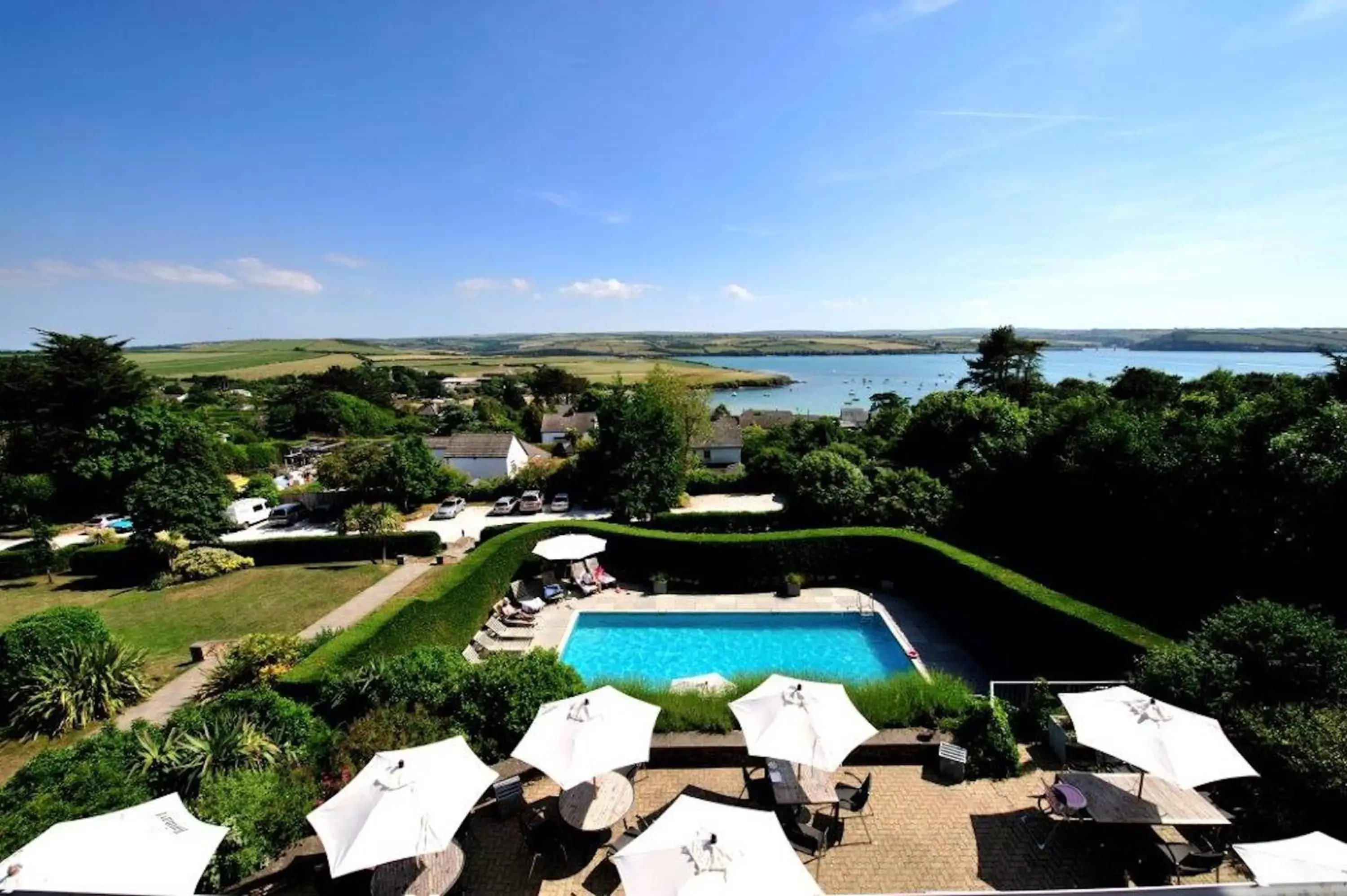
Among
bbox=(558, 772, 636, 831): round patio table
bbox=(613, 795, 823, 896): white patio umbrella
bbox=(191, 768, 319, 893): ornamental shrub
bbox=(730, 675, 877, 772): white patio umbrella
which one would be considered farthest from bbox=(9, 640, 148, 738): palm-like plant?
bbox=(730, 675, 877, 772): white patio umbrella

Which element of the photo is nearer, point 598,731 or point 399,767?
point 399,767

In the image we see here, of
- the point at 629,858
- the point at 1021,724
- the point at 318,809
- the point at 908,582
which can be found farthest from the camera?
the point at 908,582

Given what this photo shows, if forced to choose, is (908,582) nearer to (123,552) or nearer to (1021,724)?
(1021,724)

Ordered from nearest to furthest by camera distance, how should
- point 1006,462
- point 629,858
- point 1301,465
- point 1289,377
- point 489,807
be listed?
point 629,858 → point 489,807 → point 1301,465 → point 1006,462 → point 1289,377

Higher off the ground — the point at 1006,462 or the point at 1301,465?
the point at 1301,465

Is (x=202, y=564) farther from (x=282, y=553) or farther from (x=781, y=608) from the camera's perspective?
(x=781, y=608)

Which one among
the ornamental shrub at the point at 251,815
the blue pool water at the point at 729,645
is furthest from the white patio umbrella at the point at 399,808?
the blue pool water at the point at 729,645

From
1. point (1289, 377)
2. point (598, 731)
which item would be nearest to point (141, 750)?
point (598, 731)

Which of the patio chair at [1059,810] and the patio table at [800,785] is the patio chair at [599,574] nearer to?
the patio table at [800,785]
